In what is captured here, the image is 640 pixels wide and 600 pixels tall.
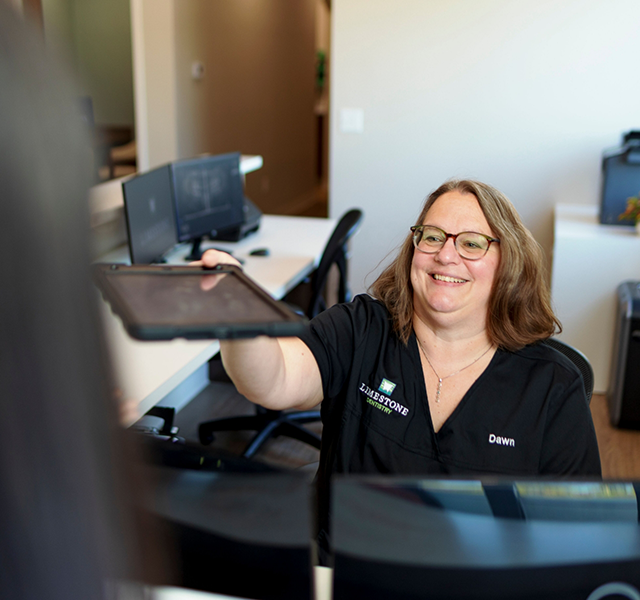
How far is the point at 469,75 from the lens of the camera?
390 centimetres

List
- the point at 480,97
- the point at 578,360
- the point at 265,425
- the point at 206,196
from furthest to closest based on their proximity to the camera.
A: the point at 480,97
the point at 206,196
the point at 265,425
the point at 578,360

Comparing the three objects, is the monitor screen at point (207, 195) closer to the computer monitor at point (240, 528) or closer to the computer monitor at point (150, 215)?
the computer monitor at point (150, 215)

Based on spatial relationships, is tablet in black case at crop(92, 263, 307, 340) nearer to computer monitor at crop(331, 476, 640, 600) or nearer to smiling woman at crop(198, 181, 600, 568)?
computer monitor at crop(331, 476, 640, 600)

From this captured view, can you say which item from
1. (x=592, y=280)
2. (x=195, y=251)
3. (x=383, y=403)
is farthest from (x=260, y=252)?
(x=383, y=403)

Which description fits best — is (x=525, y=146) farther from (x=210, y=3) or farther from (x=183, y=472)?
(x=183, y=472)

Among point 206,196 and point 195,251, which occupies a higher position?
point 206,196

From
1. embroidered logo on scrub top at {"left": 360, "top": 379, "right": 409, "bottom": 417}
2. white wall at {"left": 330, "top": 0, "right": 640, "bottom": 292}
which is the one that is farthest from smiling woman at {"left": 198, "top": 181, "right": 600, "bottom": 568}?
white wall at {"left": 330, "top": 0, "right": 640, "bottom": 292}

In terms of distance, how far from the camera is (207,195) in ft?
9.84

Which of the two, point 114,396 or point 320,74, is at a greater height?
point 320,74

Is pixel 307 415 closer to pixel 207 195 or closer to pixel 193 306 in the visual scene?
pixel 207 195

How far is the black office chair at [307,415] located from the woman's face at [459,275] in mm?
1177

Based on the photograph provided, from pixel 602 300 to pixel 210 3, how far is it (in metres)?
3.73

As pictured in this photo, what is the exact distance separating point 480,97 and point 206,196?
5.97 ft

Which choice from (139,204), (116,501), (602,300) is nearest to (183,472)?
(116,501)
